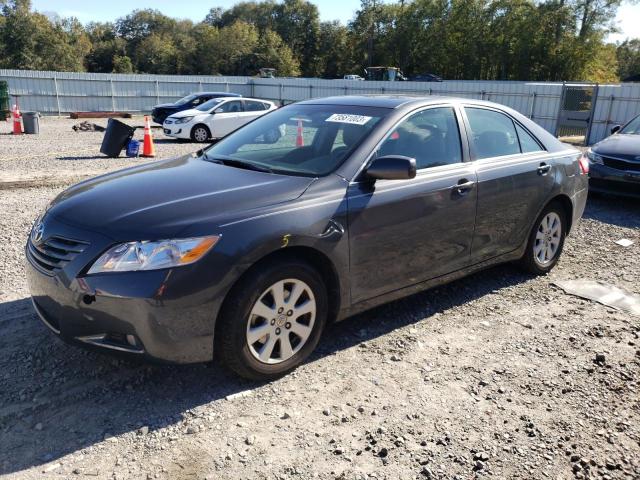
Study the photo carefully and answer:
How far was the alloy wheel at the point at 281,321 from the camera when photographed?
3.25 meters

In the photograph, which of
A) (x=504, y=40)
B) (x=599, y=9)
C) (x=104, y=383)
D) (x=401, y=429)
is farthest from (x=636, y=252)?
(x=504, y=40)

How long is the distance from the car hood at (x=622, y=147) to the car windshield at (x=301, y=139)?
6027 mm

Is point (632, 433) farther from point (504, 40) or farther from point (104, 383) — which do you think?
point (504, 40)

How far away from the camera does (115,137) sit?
12.4 meters

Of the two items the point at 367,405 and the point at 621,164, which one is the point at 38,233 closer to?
the point at 367,405

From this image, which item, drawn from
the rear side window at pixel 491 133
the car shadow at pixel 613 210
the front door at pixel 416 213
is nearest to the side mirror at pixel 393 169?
the front door at pixel 416 213

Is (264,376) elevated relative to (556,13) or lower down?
lower down

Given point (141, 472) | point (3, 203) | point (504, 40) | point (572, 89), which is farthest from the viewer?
point (504, 40)

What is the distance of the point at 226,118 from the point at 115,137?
5570mm

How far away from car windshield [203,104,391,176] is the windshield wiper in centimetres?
1

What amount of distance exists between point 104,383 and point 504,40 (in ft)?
195

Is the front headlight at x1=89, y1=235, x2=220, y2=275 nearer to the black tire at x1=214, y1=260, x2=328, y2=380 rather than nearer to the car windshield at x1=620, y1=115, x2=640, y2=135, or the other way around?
the black tire at x1=214, y1=260, x2=328, y2=380

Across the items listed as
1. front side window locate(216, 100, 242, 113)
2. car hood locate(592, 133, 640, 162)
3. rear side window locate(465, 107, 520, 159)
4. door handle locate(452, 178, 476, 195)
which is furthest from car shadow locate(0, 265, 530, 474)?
front side window locate(216, 100, 242, 113)

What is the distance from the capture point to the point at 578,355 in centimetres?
395
